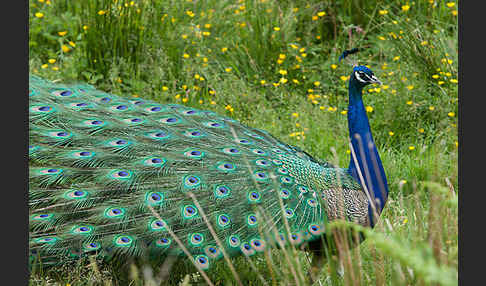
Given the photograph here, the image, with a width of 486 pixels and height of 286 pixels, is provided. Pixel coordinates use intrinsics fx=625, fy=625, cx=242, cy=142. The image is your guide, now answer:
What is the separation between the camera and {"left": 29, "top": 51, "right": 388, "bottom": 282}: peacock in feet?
9.95

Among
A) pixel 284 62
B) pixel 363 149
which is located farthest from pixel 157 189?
pixel 284 62

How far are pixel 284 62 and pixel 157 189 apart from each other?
291cm

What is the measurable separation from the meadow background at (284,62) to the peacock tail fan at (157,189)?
1.09m

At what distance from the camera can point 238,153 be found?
3.37 m

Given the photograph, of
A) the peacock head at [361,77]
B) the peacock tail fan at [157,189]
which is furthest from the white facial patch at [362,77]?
the peacock tail fan at [157,189]

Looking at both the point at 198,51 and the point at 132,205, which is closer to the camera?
the point at 132,205

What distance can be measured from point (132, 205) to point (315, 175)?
98 cm

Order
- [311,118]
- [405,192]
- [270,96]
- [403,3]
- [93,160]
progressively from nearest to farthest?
1. [93,160]
2. [405,192]
3. [311,118]
4. [270,96]
5. [403,3]

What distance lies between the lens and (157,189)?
3.16 meters

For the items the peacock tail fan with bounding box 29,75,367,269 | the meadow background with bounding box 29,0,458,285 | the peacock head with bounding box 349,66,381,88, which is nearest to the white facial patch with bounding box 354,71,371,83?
the peacock head with bounding box 349,66,381,88

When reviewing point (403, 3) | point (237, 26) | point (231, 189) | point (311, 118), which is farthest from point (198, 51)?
point (231, 189)

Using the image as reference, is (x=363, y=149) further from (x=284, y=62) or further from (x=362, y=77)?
(x=284, y=62)

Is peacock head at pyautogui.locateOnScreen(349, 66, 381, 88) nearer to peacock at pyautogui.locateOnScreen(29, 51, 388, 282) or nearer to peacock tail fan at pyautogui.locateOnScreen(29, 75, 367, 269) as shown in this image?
peacock at pyautogui.locateOnScreen(29, 51, 388, 282)

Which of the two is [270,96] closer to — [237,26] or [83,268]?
[237,26]
